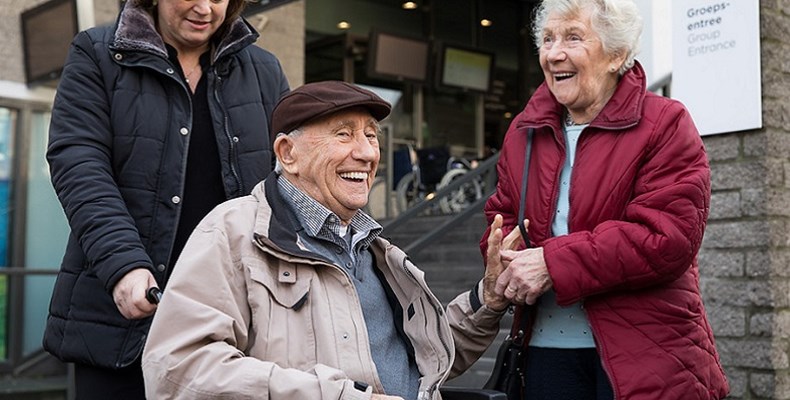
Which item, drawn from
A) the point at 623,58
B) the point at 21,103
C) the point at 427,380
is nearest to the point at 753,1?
the point at 623,58

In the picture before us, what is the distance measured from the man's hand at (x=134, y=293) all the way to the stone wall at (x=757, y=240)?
3.55 meters

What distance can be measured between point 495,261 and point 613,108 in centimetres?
53

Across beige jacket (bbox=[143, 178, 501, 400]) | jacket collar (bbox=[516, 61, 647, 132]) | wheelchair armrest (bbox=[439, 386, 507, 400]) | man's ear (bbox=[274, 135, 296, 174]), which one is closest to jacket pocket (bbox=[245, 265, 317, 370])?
beige jacket (bbox=[143, 178, 501, 400])

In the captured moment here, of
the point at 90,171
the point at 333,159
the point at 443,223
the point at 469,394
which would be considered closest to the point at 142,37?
the point at 90,171

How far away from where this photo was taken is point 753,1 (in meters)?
4.80

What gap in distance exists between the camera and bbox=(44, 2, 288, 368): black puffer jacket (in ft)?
7.48

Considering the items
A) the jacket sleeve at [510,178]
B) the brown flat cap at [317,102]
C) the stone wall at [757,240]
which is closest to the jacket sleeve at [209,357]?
the brown flat cap at [317,102]

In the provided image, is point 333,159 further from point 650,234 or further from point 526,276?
point 650,234

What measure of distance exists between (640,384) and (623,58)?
0.90 metres

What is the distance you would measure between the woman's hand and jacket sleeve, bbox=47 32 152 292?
0.95 metres

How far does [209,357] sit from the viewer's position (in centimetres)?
188

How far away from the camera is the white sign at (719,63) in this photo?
4.82 metres

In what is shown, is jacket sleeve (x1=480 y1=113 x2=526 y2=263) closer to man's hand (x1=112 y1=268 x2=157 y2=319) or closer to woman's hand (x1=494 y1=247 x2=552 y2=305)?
woman's hand (x1=494 y1=247 x2=552 y2=305)

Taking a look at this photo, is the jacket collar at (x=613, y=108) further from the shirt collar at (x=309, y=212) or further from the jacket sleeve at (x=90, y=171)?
the jacket sleeve at (x=90, y=171)
